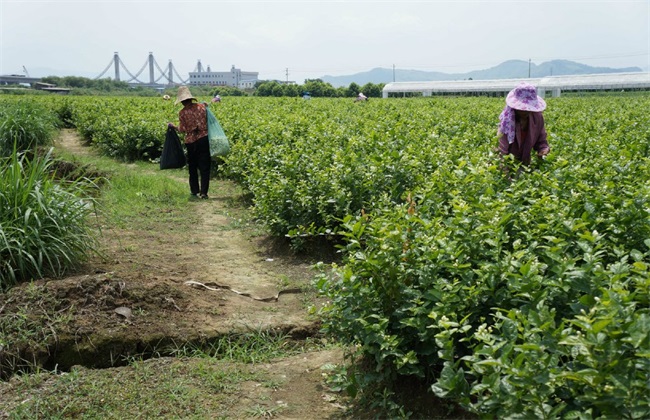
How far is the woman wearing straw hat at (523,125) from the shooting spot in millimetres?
6160

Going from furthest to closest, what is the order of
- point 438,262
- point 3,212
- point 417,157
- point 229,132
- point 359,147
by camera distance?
1. point 229,132
2. point 359,147
3. point 417,157
4. point 3,212
5. point 438,262

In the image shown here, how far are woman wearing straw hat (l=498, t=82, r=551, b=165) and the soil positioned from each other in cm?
237

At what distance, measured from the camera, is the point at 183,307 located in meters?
5.08

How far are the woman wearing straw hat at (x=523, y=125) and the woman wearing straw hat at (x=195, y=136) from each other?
5152 millimetres

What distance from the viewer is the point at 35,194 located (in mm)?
5602

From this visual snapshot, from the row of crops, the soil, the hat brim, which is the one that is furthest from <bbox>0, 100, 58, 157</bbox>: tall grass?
the hat brim

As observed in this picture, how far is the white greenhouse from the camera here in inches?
2068

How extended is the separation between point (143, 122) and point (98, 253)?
932cm

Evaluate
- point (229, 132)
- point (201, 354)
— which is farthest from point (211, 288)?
point (229, 132)

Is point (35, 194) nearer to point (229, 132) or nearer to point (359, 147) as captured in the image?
point (359, 147)

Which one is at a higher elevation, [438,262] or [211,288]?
[438,262]

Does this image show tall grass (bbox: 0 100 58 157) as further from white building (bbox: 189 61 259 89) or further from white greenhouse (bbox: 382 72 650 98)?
white building (bbox: 189 61 259 89)

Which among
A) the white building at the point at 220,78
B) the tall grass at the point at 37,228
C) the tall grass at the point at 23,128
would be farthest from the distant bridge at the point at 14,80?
the tall grass at the point at 37,228

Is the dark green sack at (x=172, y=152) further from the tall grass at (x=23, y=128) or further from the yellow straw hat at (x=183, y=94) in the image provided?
the tall grass at (x=23, y=128)
